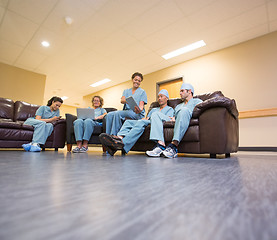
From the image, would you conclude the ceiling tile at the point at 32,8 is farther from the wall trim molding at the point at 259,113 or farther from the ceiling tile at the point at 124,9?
the wall trim molding at the point at 259,113

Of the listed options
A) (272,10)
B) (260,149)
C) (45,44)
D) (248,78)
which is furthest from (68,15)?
(260,149)

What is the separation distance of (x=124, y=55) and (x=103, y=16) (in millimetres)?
1391

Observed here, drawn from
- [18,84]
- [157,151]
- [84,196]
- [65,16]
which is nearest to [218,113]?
[157,151]

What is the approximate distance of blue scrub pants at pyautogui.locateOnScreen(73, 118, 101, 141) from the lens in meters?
2.51

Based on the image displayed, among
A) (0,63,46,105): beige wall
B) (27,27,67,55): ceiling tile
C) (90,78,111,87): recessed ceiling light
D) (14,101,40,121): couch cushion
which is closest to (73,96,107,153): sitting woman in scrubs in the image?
(14,101,40,121): couch cushion

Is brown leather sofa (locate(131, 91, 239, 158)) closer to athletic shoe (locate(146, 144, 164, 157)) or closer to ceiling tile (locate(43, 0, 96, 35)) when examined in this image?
athletic shoe (locate(146, 144, 164, 157))

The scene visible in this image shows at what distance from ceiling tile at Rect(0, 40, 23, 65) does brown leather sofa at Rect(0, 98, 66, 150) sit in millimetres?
1770

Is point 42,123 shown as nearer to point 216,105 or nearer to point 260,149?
point 216,105

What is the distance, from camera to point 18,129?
2.58 metres

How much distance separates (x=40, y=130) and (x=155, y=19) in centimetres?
289

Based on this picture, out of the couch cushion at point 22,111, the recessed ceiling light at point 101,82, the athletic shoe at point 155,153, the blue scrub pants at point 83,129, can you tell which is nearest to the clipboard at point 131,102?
the athletic shoe at point 155,153

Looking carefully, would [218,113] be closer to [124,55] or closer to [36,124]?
[36,124]

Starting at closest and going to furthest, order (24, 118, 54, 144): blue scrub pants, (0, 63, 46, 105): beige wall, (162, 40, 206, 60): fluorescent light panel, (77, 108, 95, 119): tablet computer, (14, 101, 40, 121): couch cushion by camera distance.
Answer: (24, 118, 54, 144): blue scrub pants < (77, 108, 95, 119): tablet computer < (14, 101, 40, 121): couch cushion < (162, 40, 206, 60): fluorescent light panel < (0, 63, 46, 105): beige wall

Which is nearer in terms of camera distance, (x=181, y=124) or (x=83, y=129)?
(x=181, y=124)
